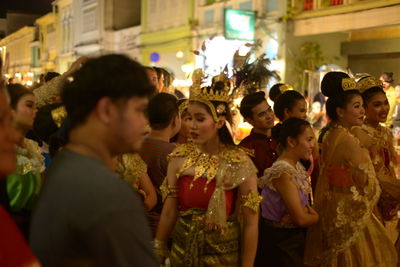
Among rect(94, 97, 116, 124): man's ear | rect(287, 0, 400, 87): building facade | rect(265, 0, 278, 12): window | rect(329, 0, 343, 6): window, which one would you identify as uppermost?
rect(265, 0, 278, 12): window

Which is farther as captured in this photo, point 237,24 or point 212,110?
point 237,24

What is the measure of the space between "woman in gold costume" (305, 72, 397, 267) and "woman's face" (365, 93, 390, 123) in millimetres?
589

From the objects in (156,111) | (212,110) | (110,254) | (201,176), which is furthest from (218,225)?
(110,254)

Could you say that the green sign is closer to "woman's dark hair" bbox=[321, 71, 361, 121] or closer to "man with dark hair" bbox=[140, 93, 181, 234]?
"woman's dark hair" bbox=[321, 71, 361, 121]

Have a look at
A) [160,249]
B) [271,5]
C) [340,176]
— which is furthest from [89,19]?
[160,249]

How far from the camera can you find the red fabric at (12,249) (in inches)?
46.3

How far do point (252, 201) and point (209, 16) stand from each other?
14557mm

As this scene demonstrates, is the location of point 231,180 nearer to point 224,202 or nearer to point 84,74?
point 224,202

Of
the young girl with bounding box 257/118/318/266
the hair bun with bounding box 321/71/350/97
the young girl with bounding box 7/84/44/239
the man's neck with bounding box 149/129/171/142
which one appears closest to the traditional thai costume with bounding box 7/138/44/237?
the young girl with bounding box 7/84/44/239

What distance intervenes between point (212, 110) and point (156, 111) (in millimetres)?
857

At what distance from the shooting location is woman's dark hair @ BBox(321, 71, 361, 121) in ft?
13.4

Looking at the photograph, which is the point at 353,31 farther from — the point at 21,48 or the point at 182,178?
the point at 21,48

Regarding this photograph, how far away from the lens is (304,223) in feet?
10.8

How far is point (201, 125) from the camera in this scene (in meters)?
2.98
